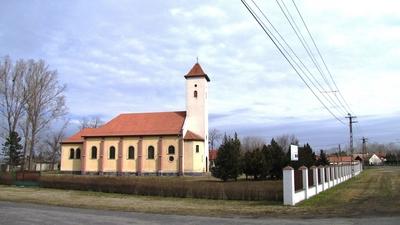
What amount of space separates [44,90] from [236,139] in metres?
33.4

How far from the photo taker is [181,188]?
25906 mm

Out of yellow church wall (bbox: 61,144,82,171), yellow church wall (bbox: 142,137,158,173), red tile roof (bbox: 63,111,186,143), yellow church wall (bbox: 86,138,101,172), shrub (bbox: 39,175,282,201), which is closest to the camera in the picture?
shrub (bbox: 39,175,282,201)

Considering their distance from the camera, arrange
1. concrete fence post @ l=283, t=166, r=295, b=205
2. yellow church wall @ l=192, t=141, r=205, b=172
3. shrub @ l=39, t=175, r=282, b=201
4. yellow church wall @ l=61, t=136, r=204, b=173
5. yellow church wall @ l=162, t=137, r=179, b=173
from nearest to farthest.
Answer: concrete fence post @ l=283, t=166, r=295, b=205
shrub @ l=39, t=175, r=282, b=201
yellow church wall @ l=192, t=141, r=205, b=172
yellow church wall @ l=61, t=136, r=204, b=173
yellow church wall @ l=162, t=137, r=179, b=173

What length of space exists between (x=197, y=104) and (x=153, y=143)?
8.61 metres

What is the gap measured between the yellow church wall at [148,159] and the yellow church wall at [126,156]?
4.42ft

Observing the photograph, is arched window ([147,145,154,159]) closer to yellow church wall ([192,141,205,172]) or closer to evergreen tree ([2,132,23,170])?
yellow church wall ([192,141,205,172])

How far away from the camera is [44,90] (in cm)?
6325

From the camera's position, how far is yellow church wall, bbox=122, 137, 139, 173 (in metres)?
65.1

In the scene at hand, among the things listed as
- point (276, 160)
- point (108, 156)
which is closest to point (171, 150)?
point (108, 156)

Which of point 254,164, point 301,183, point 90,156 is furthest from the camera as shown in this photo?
point 90,156

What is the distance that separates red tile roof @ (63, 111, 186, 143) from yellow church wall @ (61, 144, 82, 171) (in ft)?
3.11

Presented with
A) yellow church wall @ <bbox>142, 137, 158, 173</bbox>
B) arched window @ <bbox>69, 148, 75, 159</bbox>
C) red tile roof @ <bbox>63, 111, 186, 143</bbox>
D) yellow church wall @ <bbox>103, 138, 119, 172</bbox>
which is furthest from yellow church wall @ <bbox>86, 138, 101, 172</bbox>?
yellow church wall @ <bbox>142, 137, 158, 173</bbox>

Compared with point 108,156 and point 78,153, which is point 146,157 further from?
point 78,153

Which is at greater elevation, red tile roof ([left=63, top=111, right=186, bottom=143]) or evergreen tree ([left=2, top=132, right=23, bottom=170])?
red tile roof ([left=63, top=111, right=186, bottom=143])
